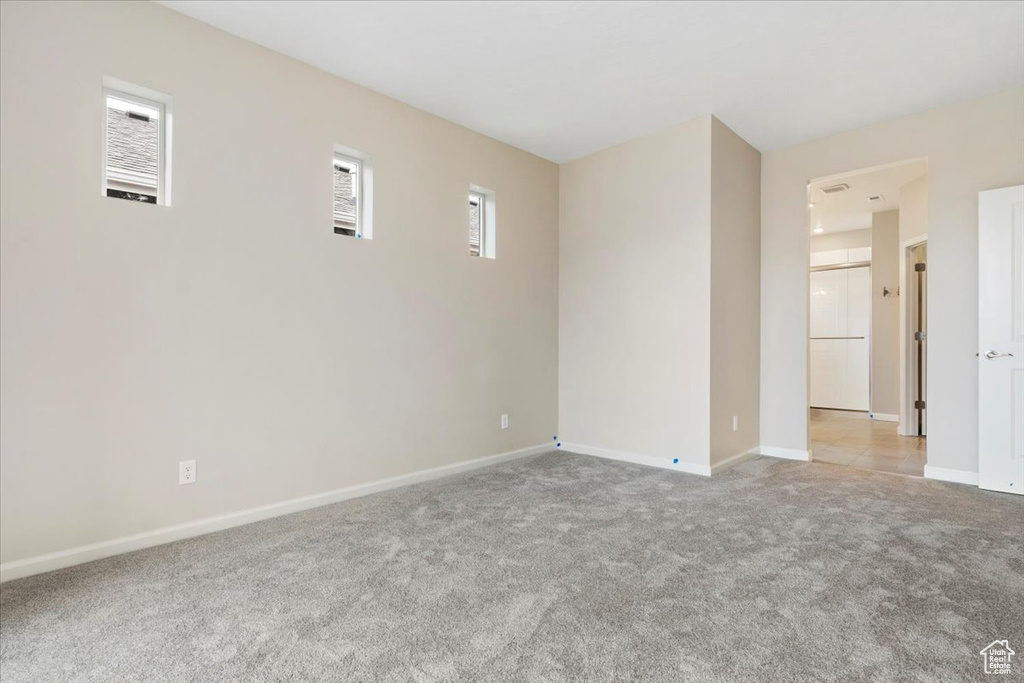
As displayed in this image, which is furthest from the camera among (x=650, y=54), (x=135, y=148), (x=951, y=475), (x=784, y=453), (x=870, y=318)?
(x=870, y=318)

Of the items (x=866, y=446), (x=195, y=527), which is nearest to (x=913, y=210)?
(x=866, y=446)

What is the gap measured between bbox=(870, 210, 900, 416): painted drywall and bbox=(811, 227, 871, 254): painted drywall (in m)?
0.86

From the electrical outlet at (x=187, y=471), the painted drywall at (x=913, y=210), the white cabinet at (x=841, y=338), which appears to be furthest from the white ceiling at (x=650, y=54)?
the white cabinet at (x=841, y=338)

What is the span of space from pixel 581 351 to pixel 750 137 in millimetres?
2400

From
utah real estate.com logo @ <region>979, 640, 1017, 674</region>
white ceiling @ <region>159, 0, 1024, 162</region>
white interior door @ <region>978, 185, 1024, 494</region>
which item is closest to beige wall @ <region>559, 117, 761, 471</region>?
white ceiling @ <region>159, 0, 1024, 162</region>

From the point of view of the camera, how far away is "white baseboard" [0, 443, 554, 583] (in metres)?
2.26

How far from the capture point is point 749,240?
4590 millimetres

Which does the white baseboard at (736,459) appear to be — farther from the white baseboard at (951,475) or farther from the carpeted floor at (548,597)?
the white baseboard at (951,475)

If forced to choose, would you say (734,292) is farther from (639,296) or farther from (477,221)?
(477,221)

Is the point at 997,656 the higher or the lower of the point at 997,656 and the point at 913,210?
the lower

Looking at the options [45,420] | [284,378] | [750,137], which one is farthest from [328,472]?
[750,137]

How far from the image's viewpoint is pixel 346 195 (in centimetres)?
354

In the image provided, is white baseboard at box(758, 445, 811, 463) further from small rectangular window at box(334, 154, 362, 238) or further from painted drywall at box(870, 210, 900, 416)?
small rectangular window at box(334, 154, 362, 238)

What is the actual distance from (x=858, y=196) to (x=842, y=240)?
2.16m
